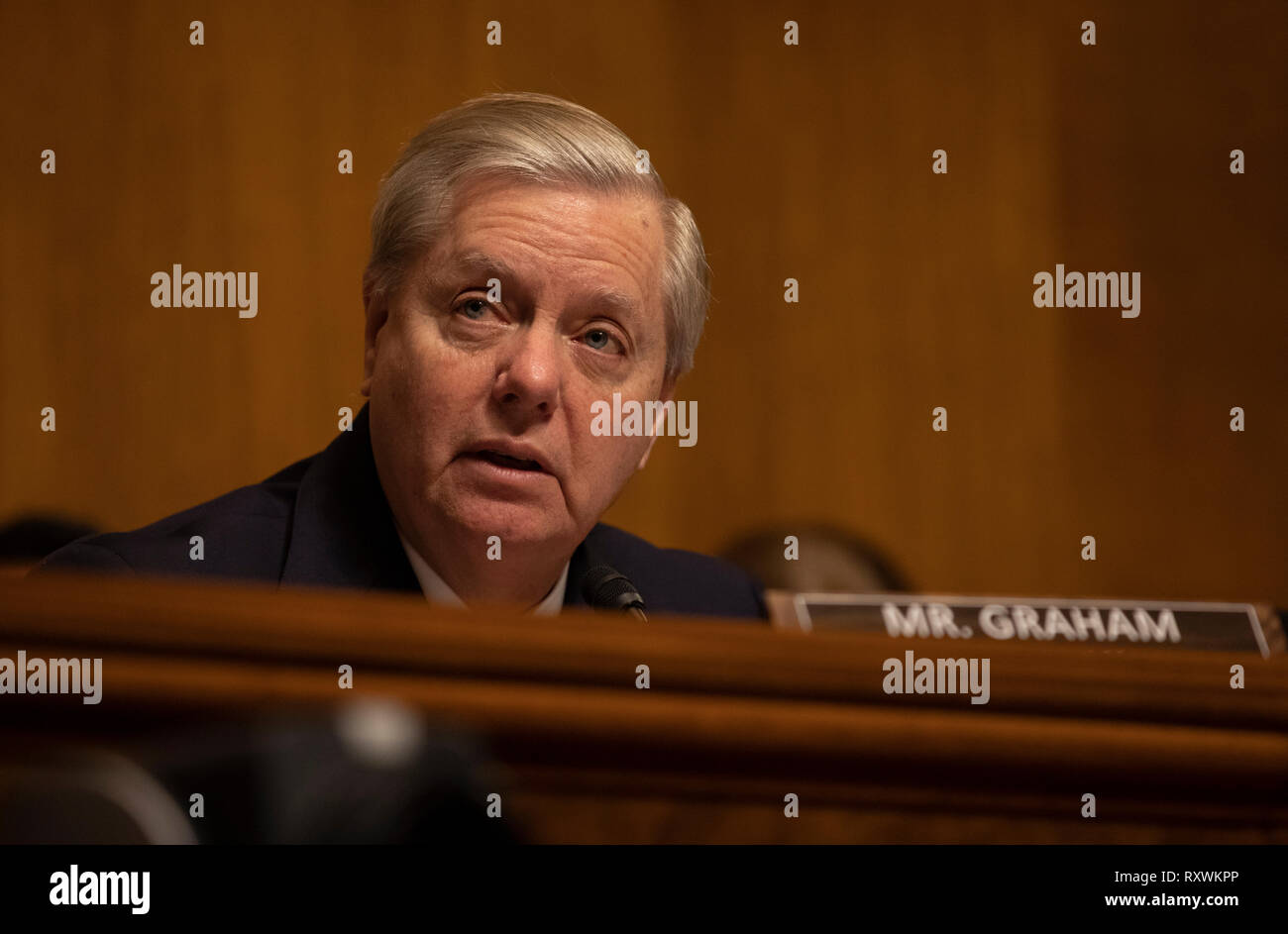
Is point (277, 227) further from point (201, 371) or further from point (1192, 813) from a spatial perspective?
point (1192, 813)

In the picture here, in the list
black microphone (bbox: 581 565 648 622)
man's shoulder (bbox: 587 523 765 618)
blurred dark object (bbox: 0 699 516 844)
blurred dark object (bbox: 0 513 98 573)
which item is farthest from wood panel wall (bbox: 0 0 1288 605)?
blurred dark object (bbox: 0 699 516 844)

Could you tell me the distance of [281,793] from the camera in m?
0.40

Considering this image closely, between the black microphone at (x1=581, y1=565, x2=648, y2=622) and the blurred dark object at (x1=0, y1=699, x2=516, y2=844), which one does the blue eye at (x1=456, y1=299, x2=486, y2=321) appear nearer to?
the black microphone at (x1=581, y1=565, x2=648, y2=622)

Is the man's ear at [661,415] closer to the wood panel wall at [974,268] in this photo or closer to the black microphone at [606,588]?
the black microphone at [606,588]

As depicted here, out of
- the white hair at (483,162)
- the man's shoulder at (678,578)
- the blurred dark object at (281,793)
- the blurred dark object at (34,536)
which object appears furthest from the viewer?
the blurred dark object at (34,536)

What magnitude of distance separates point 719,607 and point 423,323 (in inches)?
17.9

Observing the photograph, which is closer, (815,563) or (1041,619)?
(1041,619)

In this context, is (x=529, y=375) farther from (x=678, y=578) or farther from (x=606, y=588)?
(x=678, y=578)

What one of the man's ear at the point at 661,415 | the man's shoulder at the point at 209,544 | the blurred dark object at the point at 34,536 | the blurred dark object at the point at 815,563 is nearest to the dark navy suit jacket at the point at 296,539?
the man's shoulder at the point at 209,544

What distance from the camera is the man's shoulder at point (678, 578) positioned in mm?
1404

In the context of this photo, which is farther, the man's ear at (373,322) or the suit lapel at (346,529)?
the man's ear at (373,322)

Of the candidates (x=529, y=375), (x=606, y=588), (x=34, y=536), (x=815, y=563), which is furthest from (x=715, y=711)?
(x=815, y=563)

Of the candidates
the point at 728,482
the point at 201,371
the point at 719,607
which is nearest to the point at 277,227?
the point at 201,371

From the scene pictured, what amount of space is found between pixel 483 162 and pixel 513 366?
22 cm
